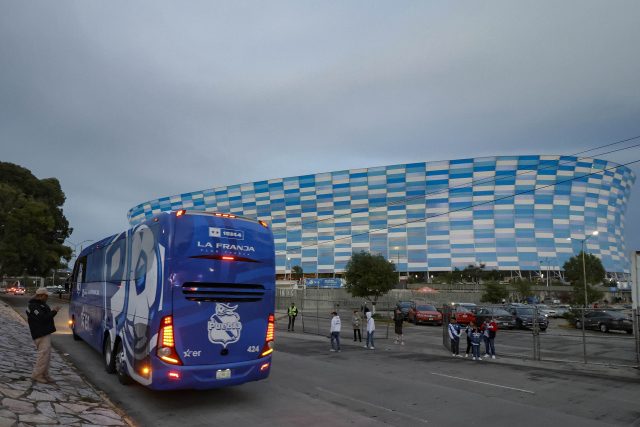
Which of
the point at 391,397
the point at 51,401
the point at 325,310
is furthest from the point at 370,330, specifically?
the point at 325,310

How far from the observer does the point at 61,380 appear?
9281 millimetres

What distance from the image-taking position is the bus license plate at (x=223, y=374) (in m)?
8.06

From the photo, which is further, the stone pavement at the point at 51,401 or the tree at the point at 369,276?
the tree at the point at 369,276

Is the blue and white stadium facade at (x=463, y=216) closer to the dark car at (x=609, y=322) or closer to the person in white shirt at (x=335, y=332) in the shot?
the dark car at (x=609, y=322)

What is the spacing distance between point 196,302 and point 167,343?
0.81 metres

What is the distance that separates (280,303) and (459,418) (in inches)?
1655

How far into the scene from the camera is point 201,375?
7902 mm

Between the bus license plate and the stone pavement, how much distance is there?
1.53 meters

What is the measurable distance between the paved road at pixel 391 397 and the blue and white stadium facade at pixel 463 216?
82.9m

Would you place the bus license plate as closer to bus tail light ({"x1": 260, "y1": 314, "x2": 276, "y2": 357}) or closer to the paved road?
the paved road

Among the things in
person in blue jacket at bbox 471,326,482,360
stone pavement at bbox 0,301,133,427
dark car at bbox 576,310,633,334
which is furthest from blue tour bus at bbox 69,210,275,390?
dark car at bbox 576,310,633,334

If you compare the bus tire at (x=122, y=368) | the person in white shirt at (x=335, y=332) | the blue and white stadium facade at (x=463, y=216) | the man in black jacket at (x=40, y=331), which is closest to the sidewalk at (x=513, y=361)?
the person in white shirt at (x=335, y=332)

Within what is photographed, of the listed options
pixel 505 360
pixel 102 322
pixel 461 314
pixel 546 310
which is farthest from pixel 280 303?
pixel 102 322

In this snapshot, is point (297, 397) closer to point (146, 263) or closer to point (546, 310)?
Answer: point (146, 263)
